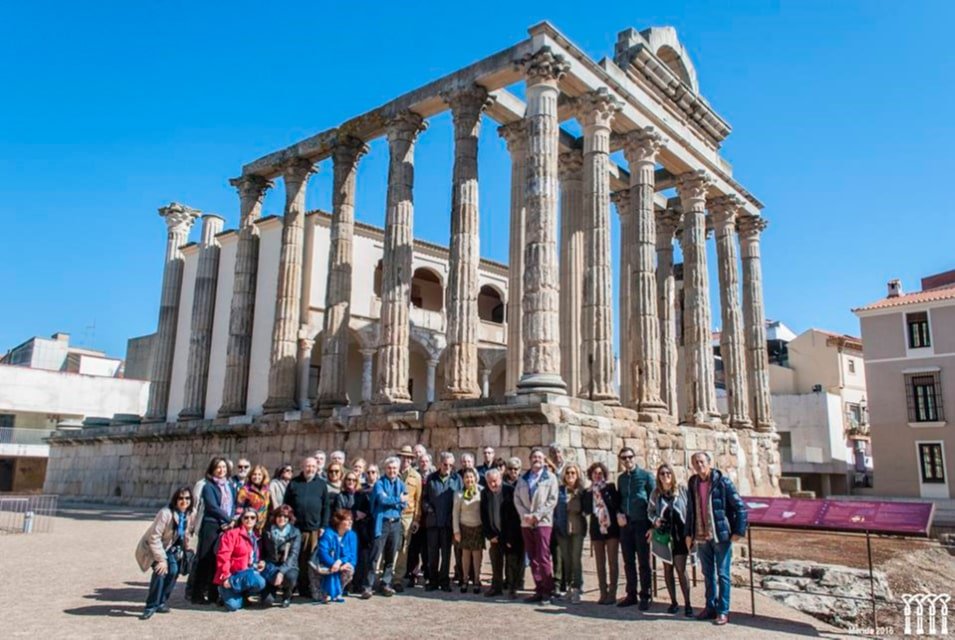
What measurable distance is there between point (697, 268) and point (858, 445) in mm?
19665

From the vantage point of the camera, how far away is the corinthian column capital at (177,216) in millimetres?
28219

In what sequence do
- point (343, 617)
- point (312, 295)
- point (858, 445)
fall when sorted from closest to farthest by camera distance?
point (343, 617) < point (312, 295) < point (858, 445)

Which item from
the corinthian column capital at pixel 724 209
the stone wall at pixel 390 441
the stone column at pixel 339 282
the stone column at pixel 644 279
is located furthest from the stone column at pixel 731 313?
the stone column at pixel 339 282

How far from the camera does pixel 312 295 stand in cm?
2620

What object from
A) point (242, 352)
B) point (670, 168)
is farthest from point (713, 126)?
point (242, 352)

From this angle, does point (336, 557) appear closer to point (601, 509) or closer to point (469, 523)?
point (469, 523)

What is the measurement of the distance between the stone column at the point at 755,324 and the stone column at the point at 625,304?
493cm

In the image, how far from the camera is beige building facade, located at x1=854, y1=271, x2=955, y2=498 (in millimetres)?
29344

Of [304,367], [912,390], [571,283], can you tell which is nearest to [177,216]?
[304,367]

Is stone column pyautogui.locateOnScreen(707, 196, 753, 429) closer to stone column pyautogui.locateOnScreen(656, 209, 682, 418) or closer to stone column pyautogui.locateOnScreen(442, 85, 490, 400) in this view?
stone column pyautogui.locateOnScreen(656, 209, 682, 418)

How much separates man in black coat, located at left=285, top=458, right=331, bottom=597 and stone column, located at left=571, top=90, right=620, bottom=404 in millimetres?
9317

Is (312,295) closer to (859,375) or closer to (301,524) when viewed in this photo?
(301,524)

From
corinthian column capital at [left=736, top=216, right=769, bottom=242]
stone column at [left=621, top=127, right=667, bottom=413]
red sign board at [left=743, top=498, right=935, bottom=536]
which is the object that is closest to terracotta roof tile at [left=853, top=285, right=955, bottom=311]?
corinthian column capital at [left=736, top=216, right=769, bottom=242]

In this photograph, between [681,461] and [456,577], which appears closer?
[456,577]
